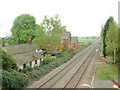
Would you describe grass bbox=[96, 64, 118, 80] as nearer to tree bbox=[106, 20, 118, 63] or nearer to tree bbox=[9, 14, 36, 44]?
tree bbox=[106, 20, 118, 63]

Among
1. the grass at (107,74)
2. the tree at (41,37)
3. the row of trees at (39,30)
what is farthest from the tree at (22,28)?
the grass at (107,74)

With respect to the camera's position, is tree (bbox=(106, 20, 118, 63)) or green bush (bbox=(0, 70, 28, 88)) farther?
tree (bbox=(106, 20, 118, 63))

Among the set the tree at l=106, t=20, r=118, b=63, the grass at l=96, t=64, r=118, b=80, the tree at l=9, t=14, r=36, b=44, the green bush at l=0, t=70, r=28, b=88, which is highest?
the tree at l=9, t=14, r=36, b=44

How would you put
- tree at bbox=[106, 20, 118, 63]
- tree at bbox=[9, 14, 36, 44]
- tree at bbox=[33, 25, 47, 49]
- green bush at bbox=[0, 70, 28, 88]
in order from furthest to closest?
tree at bbox=[9, 14, 36, 44] → tree at bbox=[33, 25, 47, 49] → tree at bbox=[106, 20, 118, 63] → green bush at bbox=[0, 70, 28, 88]

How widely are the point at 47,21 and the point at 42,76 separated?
19.3 meters

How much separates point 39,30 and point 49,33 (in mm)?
3237

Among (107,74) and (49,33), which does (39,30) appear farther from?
(107,74)

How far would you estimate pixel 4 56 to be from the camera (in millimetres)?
16969

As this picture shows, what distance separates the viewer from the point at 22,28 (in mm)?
43531

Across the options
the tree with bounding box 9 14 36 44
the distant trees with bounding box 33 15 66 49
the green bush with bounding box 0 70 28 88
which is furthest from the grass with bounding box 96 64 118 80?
the tree with bounding box 9 14 36 44

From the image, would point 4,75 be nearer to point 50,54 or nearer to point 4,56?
point 4,56

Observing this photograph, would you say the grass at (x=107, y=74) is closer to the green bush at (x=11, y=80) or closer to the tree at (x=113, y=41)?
the tree at (x=113, y=41)

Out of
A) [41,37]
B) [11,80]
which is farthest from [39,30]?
[11,80]

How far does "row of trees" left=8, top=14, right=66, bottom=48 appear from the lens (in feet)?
124
